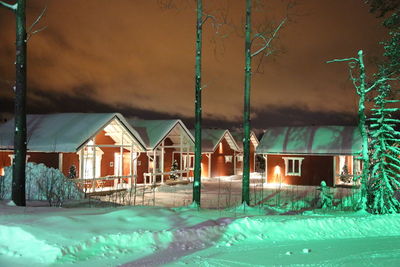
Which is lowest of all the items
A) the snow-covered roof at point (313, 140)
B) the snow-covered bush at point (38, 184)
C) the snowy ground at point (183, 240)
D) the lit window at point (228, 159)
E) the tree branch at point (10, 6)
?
the snowy ground at point (183, 240)

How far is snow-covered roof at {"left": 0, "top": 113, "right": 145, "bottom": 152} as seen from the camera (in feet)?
75.8

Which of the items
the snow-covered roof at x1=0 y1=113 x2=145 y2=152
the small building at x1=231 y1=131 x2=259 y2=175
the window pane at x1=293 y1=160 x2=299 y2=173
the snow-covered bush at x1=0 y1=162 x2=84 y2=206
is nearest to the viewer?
the snow-covered bush at x1=0 y1=162 x2=84 y2=206

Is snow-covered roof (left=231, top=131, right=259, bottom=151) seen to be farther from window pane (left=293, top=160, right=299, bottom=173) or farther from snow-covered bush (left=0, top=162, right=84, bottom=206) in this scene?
snow-covered bush (left=0, top=162, right=84, bottom=206)

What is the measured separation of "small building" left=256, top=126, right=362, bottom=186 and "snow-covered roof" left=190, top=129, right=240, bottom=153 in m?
7.93

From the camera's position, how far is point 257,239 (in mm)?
9164

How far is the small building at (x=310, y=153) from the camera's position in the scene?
30.7 m

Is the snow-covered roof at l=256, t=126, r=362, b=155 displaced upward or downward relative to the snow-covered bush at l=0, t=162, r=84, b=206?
upward

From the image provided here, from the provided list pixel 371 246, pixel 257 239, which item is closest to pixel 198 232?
pixel 257 239

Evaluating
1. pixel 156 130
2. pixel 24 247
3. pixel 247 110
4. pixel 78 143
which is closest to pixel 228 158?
pixel 156 130

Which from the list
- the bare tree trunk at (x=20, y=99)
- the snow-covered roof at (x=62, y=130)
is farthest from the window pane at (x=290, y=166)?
the bare tree trunk at (x=20, y=99)

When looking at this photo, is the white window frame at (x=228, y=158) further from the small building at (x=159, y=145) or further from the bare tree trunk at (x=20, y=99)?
the bare tree trunk at (x=20, y=99)

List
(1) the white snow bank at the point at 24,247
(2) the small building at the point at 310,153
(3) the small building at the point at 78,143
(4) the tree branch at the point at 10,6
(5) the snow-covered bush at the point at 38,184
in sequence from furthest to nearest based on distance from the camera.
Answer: (2) the small building at the point at 310,153 < (3) the small building at the point at 78,143 < (5) the snow-covered bush at the point at 38,184 < (4) the tree branch at the point at 10,6 < (1) the white snow bank at the point at 24,247

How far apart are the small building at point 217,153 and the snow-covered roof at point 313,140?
7941mm

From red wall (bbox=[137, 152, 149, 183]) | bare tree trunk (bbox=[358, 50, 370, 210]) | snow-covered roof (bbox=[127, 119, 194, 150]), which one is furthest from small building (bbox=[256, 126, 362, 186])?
bare tree trunk (bbox=[358, 50, 370, 210])
